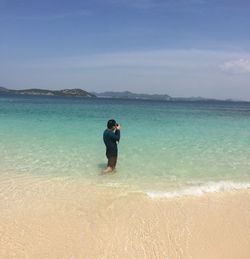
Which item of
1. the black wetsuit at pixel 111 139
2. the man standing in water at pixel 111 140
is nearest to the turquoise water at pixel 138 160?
the man standing in water at pixel 111 140

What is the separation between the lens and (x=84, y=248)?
5.62 meters

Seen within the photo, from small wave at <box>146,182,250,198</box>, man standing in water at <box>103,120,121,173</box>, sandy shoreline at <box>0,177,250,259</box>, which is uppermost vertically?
man standing in water at <box>103,120,121,173</box>

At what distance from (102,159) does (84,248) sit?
20.1 ft

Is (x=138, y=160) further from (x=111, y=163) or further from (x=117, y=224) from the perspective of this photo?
(x=117, y=224)

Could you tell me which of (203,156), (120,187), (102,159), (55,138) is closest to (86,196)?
(120,187)

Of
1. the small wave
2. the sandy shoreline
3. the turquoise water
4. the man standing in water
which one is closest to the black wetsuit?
the man standing in water

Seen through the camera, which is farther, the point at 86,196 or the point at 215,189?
the point at 215,189

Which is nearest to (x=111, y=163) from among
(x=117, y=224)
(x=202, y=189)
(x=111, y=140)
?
(x=111, y=140)

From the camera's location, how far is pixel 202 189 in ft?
28.4

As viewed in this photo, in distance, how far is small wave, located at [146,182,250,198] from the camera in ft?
26.7

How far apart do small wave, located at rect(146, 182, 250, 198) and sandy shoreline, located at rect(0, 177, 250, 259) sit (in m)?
0.24

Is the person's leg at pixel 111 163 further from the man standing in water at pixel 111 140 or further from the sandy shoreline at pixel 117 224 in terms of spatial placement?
the sandy shoreline at pixel 117 224

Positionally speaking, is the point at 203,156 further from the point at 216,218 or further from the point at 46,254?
the point at 46,254

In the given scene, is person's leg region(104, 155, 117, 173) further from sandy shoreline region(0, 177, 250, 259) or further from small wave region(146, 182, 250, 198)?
small wave region(146, 182, 250, 198)
